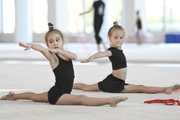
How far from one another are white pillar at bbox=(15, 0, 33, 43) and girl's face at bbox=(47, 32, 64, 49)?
80.6ft

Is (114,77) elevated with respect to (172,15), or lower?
lower

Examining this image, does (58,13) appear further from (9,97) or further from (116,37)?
(9,97)

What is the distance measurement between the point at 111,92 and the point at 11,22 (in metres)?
30.5

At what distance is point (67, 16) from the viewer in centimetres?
3369

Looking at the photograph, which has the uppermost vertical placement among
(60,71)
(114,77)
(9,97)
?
(60,71)

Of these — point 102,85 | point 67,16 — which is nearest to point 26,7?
point 67,16

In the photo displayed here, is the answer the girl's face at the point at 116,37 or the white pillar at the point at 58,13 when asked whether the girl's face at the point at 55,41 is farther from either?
the white pillar at the point at 58,13

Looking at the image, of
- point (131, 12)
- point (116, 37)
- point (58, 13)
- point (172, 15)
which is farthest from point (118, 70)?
point (58, 13)

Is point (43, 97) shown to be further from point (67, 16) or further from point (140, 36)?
point (67, 16)

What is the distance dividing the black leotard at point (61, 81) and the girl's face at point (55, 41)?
0.14 m

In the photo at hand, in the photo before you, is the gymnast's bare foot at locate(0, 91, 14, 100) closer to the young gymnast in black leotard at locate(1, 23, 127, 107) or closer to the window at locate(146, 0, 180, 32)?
the young gymnast in black leotard at locate(1, 23, 127, 107)

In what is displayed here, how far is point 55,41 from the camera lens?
5230 millimetres

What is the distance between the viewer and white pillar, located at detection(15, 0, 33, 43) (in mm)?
29422

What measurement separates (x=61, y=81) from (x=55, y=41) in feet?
1.41
